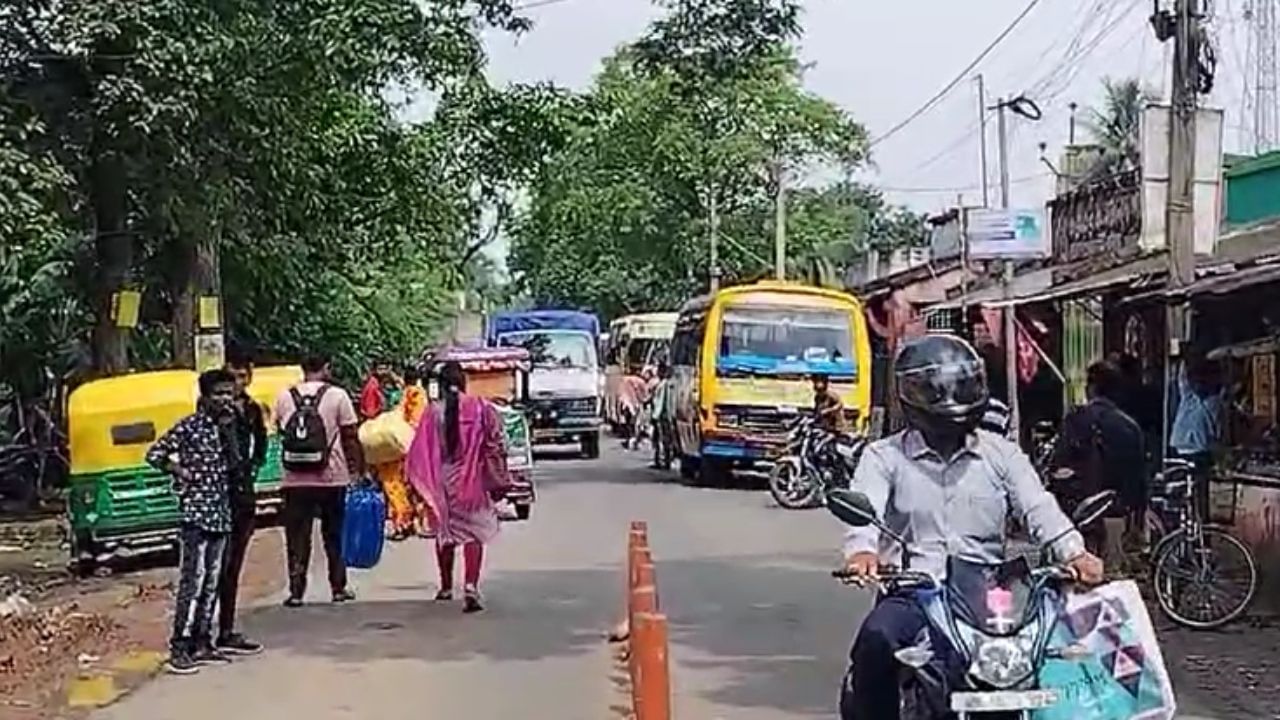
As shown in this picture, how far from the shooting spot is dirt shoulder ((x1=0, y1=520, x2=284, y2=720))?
11.7m

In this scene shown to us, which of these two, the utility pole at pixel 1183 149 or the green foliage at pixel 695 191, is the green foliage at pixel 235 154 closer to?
the utility pole at pixel 1183 149

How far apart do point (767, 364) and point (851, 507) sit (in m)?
24.2

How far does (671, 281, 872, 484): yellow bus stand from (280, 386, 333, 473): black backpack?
50.2 ft

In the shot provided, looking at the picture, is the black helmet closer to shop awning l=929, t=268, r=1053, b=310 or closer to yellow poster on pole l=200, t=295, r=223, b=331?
yellow poster on pole l=200, t=295, r=223, b=331

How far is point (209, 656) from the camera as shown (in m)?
12.6

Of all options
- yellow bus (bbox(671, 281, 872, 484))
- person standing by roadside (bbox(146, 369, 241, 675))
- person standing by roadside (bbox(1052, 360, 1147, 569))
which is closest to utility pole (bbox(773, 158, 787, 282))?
yellow bus (bbox(671, 281, 872, 484))

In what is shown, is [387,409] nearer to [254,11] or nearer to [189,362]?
[189,362]

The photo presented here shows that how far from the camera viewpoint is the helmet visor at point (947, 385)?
6.02 m

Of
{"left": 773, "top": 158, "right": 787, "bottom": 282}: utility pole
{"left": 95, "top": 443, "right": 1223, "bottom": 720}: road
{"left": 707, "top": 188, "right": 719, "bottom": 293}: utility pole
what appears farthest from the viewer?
{"left": 707, "top": 188, "right": 719, "bottom": 293}: utility pole

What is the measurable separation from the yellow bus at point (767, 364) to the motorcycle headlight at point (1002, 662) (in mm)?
24035

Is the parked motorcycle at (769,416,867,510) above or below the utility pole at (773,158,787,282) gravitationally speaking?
below

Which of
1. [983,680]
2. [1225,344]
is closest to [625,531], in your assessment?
[1225,344]

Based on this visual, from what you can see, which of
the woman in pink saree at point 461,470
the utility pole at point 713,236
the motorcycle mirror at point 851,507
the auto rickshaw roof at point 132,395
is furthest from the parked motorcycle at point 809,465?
the utility pole at point 713,236

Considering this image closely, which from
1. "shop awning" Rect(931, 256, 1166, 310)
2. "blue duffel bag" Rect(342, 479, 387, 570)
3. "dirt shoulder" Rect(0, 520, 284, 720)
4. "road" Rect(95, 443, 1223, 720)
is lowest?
"dirt shoulder" Rect(0, 520, 284, 720)
